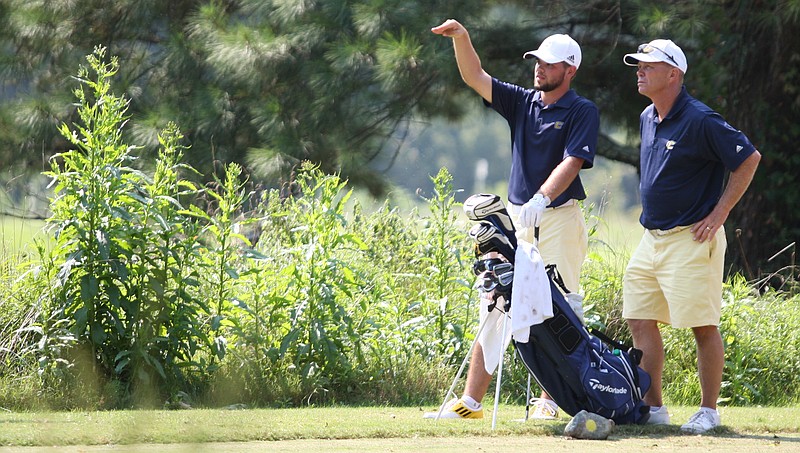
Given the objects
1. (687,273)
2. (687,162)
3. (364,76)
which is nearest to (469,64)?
(687,162)

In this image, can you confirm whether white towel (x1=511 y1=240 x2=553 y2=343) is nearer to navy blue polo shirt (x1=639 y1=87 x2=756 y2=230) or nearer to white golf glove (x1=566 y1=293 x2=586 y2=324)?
white golf glove (x1=566 y1=293 x2=586 y2=324)

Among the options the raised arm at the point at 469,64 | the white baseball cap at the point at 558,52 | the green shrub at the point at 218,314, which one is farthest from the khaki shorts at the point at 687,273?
the green shrub at the point at 218,314

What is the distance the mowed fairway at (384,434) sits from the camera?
484cm

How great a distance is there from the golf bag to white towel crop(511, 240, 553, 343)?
132 mm

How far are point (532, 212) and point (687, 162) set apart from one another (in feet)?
2.86

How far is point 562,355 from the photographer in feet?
18.0

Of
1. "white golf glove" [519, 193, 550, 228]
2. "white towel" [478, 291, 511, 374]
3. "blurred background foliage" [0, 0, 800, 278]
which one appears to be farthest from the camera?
"blurred background foliage" [0, 0, 800, 278]

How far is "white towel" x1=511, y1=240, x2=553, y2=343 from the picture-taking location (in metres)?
5.27

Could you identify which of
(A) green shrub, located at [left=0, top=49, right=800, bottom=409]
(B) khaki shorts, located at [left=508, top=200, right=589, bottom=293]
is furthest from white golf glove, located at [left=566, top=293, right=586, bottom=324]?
(A) green shrub, located at [left=0, top=49, right=800, bottom=409]

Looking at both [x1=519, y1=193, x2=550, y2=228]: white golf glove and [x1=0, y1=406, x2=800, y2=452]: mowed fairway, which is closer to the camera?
[x1=0, y1=406, x2=800, y2=452]: mowed fairway

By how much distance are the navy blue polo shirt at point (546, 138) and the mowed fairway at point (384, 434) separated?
4.09 ft

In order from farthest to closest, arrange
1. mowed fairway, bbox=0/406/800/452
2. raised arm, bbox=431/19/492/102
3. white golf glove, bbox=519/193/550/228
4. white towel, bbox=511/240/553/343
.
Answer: raised arm, bbox=431/19/492/102, white golf glove, bbox=519/193/550/228, white towel, bbox=511/240/553/343, mowed fairway, bbox=0/406/800/452

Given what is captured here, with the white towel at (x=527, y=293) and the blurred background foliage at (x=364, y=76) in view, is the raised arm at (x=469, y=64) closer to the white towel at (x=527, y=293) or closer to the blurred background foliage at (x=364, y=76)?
the white towel at (x=527, y=293)

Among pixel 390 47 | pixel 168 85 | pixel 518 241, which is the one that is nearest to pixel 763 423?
pixel 518 241
